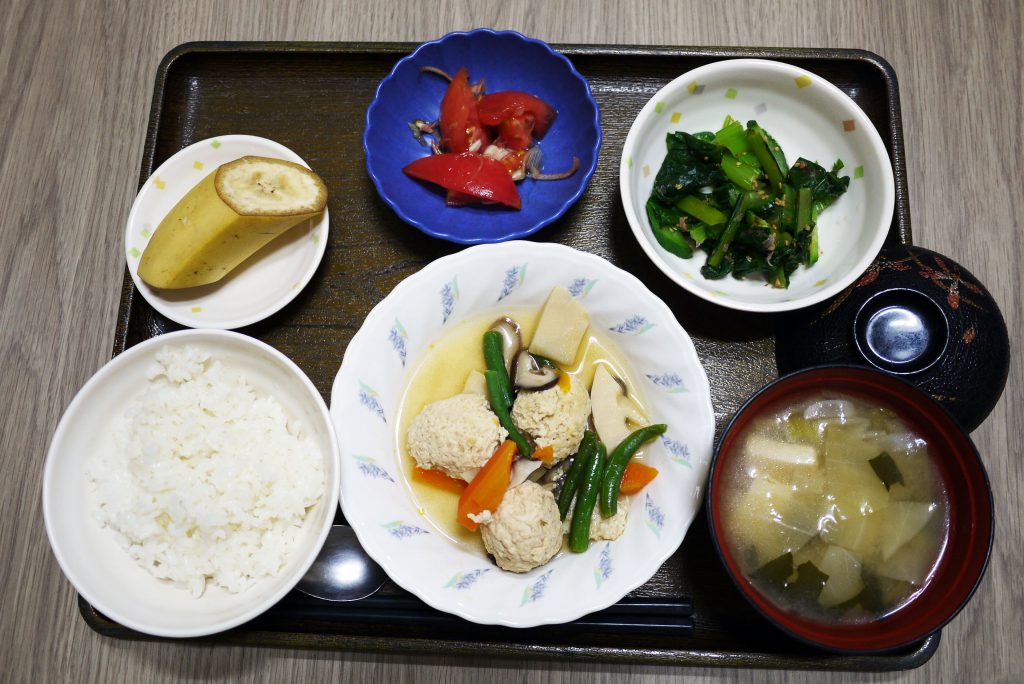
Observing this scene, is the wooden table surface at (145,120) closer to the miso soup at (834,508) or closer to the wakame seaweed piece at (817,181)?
the wakame seaweed piece at (817,181)

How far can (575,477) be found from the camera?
188cm

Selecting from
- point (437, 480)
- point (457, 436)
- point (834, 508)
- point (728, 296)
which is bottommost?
point (437, 480)

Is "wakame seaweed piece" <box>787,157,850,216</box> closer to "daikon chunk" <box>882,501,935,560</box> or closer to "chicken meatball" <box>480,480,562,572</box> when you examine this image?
"daikon chunk" <box>882,501,935,560</box>

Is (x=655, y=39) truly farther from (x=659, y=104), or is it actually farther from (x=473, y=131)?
(x=473, y=131)

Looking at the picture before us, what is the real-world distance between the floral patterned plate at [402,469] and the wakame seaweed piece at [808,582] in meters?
0.28

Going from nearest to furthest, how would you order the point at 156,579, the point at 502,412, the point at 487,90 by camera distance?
the point at 156,579 < the point at 502,412 < the point at 487,90

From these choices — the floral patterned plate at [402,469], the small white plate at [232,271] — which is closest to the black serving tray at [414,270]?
the small white plate at [232,271]

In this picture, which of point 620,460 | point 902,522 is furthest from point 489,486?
point 902,522

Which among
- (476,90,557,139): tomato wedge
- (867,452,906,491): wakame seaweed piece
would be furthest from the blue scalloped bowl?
(867,452,906,491): wakame seaweed piece

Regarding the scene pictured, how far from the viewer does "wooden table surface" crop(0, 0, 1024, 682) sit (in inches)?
87.4

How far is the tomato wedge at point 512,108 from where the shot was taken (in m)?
2.07

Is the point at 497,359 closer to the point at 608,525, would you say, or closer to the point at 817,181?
the point at 608,525

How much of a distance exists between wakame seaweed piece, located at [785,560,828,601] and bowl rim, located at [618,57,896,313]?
67cm

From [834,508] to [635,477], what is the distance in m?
0.50
